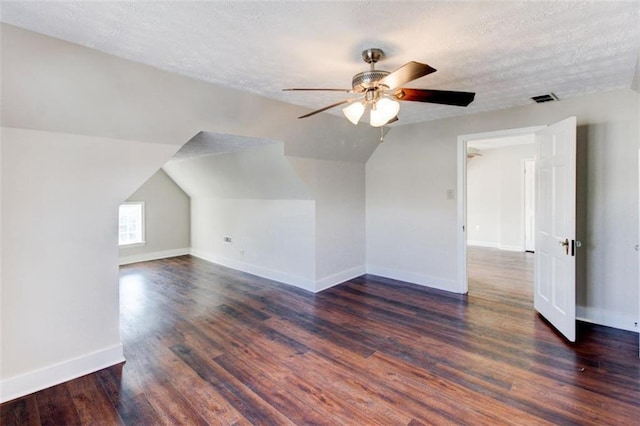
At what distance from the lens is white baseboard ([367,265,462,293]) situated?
439 cm

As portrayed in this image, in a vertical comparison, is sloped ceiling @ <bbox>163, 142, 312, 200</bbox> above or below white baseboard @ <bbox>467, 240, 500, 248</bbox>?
above

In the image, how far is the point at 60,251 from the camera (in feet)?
7.86

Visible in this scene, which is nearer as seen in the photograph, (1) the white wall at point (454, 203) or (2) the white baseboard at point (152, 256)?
(1) the white wall at point (454, 203)

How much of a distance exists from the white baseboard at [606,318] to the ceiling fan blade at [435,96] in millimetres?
2832

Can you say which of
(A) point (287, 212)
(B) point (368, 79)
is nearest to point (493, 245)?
(A) point (287, 212)

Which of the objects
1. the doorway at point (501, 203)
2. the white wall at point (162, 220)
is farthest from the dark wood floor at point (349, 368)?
the doorway at point (501, 203)

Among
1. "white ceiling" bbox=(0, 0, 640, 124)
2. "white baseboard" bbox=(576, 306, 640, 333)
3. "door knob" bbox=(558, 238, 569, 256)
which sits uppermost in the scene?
"white ceiling" bbox=(0, 0, 640, 124)

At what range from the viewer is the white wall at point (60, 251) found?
2197mm

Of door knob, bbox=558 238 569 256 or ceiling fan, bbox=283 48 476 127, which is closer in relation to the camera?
ceiling fan, bbox=283 48 476 127

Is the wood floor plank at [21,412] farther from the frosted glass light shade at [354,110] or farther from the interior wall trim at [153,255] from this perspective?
the interior wall trim at [153,255]

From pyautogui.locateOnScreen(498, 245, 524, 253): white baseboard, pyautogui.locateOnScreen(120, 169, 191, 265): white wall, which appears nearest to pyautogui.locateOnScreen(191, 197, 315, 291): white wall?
pyautogui.locateOnScreen(120, 169, 191, 265): white wall

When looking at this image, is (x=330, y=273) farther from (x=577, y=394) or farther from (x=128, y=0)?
(x=128, y=0)

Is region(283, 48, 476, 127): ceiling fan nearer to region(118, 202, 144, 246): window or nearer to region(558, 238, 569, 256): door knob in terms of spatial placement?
region(558, 238, 569, 256): door knob

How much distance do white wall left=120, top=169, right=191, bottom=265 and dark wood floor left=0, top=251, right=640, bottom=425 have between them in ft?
8.33
